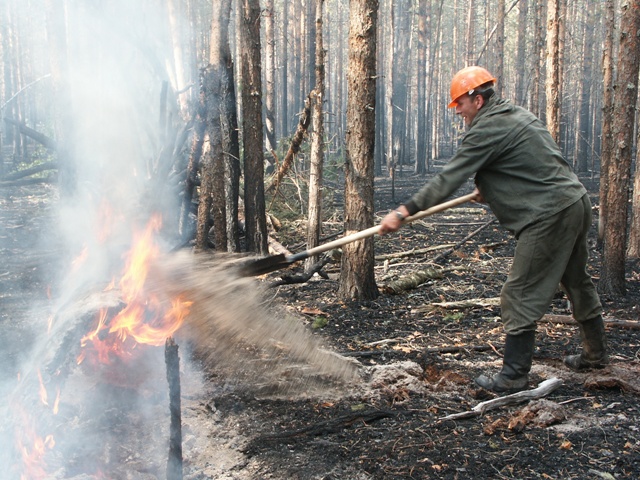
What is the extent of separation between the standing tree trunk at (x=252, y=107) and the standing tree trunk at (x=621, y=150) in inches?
177

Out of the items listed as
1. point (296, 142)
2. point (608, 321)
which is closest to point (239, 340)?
point (608, 321)

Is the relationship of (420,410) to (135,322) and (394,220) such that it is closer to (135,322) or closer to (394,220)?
(394,220)

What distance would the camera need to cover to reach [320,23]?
29.6 feet

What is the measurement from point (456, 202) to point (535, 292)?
87 cm

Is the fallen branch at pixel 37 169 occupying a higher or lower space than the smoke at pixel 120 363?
higher

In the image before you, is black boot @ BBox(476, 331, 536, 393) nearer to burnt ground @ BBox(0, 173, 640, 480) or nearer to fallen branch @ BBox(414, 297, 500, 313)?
burnt ground @ BBox(0, 173, 640, 480)

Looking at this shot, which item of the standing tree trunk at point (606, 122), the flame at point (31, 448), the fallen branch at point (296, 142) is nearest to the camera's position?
the flame at point (31, 448)

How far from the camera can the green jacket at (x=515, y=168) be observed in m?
4.05

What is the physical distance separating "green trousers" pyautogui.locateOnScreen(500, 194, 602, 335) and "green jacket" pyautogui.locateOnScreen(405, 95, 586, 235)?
88 mm

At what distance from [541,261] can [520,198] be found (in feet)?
1.53

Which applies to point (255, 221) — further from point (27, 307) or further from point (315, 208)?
point (27, 307)

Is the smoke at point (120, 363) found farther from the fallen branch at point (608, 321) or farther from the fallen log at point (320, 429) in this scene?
the fallen branch at point (608, 321)

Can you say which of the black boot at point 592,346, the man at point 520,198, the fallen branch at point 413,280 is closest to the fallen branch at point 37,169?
the fallen branch at point 413,280

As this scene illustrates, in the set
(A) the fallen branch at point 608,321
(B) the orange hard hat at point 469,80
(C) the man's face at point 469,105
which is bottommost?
(A) the fallen branch at point 608,321
